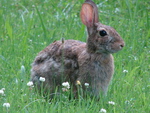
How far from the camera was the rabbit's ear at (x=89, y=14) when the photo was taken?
5.59m

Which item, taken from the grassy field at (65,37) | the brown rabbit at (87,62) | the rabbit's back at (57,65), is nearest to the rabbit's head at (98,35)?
the brown rabbit at (87,62)

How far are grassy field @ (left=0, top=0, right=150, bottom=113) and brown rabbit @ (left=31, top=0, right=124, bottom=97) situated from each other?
206mm

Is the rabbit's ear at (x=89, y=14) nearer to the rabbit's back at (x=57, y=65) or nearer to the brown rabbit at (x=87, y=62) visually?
the brown rabbit at (x=87, y=62)

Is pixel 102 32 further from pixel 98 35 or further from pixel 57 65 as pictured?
pixel 57 65

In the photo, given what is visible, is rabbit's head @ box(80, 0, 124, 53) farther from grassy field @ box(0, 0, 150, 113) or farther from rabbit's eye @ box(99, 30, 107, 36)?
grassy field @ box(0, 0, 150, 113)

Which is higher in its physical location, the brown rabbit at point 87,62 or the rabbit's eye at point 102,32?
the rabbit's eye at point 102,32

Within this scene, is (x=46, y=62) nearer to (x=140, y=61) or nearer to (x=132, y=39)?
(x=140, y=61)

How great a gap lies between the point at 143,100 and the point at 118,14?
12.7 ft

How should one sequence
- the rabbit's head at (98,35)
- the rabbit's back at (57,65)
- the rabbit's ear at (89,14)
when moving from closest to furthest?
the rabbit's head at (98,35) → the rabbit's back at (57,65) → the rabbit's ear at (89,14)

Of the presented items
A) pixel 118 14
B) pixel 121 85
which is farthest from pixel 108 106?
pixel 118 14

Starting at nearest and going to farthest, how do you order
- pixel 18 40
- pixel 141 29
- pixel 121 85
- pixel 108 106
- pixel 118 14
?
pixel 108 106 < pixel 121 85 < pixel 18 40 < pixel 141 29 < pixel 118 14

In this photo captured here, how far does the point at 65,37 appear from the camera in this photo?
24.3ft

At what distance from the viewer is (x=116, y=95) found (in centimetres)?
551

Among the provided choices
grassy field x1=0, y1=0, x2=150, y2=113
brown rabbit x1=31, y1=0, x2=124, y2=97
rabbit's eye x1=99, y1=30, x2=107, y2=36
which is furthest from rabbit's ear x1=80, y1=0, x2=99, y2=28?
grassy field x1=0, y1=0, x2=150, y2=113
